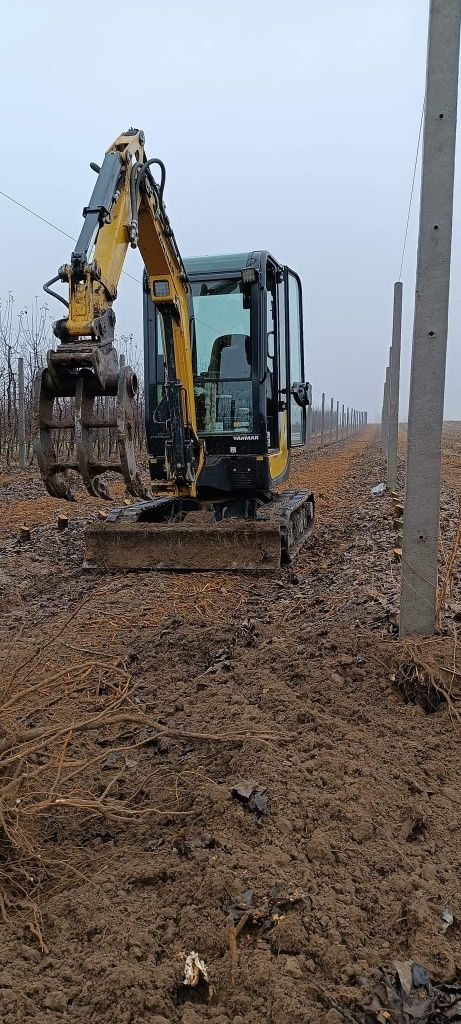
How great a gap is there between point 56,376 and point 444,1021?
3.96m

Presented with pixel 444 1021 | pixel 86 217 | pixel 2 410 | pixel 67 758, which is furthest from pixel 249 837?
pixel 2 410

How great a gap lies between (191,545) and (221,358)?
83.2 inches

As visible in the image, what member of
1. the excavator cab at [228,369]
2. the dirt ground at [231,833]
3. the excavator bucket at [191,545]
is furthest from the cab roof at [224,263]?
the dirt ground at [231,833]

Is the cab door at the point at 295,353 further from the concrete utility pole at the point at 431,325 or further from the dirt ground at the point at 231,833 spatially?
the dirt ground at the point at 231,833

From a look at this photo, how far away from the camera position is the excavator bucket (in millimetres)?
6652

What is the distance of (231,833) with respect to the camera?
7.97ft

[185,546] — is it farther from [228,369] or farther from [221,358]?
[221,358]

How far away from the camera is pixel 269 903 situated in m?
2.09

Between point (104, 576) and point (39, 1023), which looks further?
point (104, 576)

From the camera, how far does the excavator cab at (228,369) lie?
23.8 ft

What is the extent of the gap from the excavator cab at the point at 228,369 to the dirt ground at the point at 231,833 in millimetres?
3040

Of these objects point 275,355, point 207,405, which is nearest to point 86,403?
point 207,405

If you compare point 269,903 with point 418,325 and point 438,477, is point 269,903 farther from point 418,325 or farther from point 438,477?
point 418,325

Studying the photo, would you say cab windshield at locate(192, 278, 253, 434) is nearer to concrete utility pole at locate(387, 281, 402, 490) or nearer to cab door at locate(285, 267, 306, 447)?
cab door at locate(285, 267, 306, 447)
